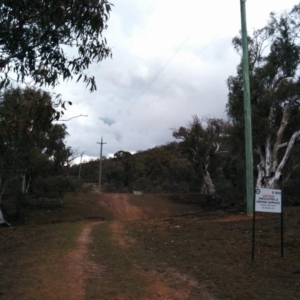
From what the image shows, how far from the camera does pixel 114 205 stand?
37.8 meters

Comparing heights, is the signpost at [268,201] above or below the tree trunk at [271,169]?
below

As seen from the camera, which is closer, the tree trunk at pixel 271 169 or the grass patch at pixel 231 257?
the grass patch at pixel 231 257

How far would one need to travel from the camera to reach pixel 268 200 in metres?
9.67

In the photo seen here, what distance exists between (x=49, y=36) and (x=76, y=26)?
28.1 inches

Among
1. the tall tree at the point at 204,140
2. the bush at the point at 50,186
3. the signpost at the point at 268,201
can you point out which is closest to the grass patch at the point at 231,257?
the signpost at the point at 268,201

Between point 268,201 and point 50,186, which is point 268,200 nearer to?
point 268,201

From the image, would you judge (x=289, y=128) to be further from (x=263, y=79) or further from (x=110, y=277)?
(x=110, y=277)

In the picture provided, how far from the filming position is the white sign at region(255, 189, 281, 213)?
31.7ft

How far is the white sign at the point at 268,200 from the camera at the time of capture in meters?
9.65

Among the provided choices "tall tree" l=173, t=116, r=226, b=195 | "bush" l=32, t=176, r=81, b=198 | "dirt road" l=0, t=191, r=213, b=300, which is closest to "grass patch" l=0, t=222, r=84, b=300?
"dirt road" l=0, t=191, r=213, b=300

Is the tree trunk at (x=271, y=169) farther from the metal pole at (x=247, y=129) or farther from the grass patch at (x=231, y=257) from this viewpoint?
the grass patch at (x=231, y=257)

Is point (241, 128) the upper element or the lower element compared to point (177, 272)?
upper

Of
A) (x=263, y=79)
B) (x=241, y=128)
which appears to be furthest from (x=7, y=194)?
(x=263, y=79)

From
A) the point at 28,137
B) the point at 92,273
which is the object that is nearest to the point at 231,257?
the point at 92,273
